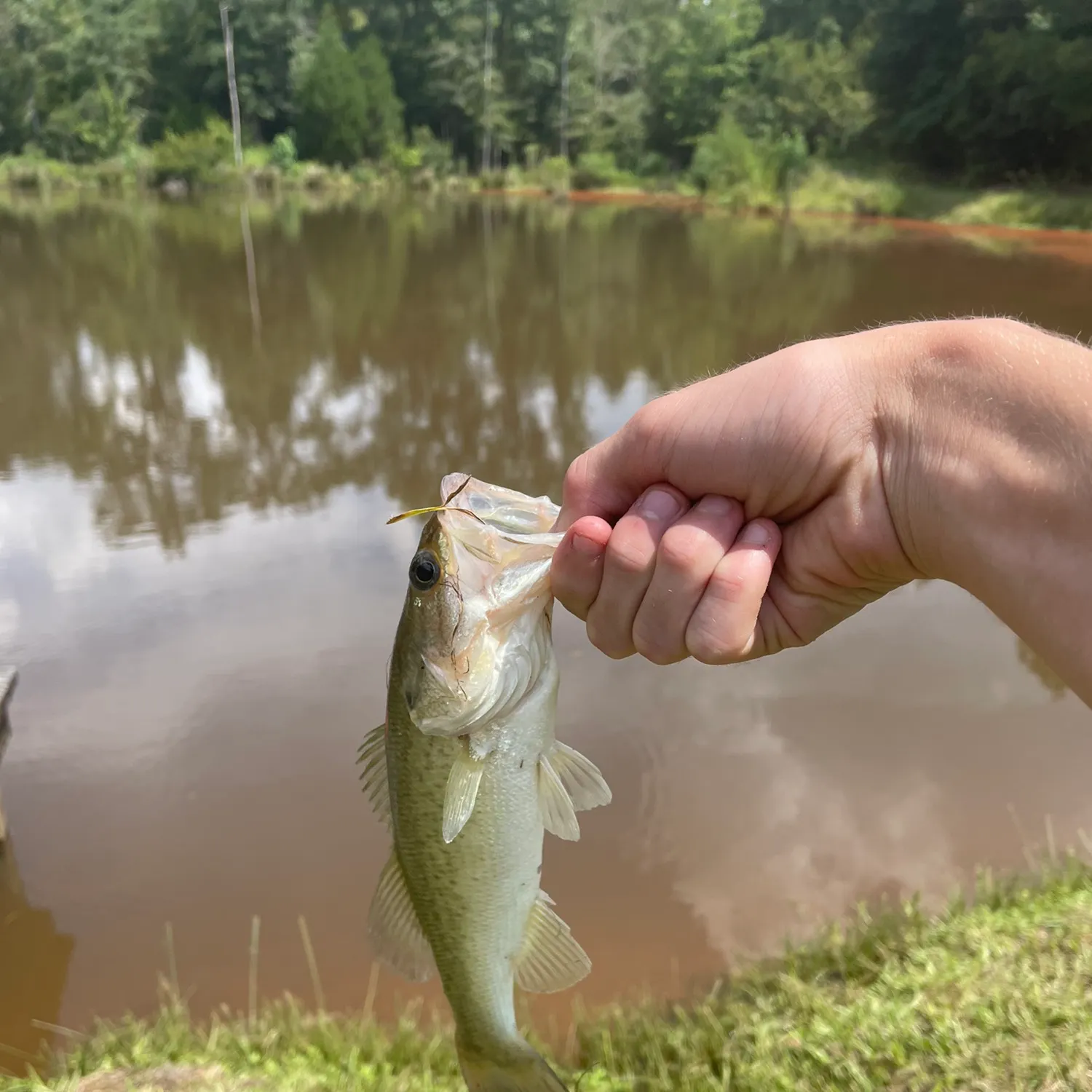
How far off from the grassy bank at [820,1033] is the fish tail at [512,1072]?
2.31 ft

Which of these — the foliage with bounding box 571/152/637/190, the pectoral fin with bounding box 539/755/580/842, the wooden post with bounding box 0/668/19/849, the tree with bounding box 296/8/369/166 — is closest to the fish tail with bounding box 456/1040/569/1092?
the pectoral fin with bounding box 539/755/580/842

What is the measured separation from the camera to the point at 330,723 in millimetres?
4551

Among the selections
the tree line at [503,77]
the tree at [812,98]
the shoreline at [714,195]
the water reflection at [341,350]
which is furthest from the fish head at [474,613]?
the tree at [812,98]

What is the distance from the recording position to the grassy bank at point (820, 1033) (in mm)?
2182

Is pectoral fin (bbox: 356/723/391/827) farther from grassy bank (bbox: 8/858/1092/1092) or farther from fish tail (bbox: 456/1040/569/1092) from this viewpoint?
grassy bank (bbox: 8/858/1092/1092)

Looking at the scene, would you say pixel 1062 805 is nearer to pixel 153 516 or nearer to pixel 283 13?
pixel 153 516

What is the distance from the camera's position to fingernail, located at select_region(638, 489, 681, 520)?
166 centimetres

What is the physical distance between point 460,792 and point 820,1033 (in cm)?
142

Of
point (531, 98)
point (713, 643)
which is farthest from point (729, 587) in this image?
point (531, 98)

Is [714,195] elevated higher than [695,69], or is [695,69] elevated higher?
[695,69]

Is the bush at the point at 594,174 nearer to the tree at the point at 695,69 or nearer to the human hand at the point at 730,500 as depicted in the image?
the tree at the point at 695,69

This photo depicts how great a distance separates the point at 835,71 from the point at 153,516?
117 feet

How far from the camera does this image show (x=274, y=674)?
4.92 metres

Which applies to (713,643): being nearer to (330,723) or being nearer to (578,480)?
(578,480)
